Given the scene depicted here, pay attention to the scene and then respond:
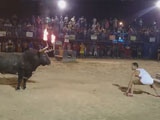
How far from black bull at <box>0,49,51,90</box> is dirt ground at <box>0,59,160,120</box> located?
1.96ft

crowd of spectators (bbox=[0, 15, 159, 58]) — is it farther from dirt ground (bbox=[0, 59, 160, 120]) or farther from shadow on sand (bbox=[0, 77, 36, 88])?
shadow on sand (bbox=[0, 77, 36, 88])

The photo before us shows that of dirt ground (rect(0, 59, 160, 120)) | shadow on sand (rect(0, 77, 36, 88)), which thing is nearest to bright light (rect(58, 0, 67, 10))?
dirt ground (rect(0, 59, 160, 120))

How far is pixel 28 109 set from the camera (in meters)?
9.23

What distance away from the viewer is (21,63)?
1195cm

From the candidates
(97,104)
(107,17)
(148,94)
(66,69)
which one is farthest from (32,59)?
(107,17)

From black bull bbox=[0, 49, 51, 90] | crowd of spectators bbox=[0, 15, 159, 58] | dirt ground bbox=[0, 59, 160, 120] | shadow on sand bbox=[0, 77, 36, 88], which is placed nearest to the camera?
dirt ground bbox=[0, 59, 160, 120]

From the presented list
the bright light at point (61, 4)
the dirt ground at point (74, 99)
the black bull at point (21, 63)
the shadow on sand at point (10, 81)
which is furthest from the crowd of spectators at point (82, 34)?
the black bull at point (21, 63)

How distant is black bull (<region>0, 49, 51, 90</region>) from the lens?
11922mm

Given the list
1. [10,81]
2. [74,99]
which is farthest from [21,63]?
[74,99]

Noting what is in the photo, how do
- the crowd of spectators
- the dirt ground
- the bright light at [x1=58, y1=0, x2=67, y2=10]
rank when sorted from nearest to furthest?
the dirt ground
the crowd of spectators
the bright light at [x1=58, y1=0, x2=67, y2=10]

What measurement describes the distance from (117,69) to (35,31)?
348 inches

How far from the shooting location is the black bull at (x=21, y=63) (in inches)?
469

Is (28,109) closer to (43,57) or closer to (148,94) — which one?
(43,57)

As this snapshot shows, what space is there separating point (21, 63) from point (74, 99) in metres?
2.45
